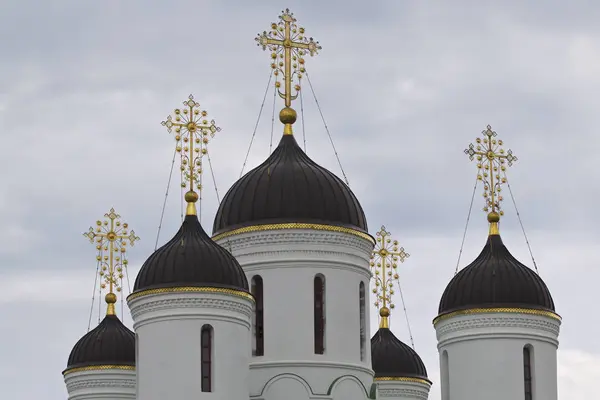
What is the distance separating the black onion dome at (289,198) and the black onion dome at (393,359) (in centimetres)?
620

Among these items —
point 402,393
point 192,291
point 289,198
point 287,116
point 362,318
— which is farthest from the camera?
point 402,393

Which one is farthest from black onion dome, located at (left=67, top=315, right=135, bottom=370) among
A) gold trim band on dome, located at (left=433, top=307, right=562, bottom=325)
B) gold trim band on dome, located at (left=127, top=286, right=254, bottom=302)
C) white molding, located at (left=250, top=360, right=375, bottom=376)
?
gold trim band on dome, located at (left=433, top=307, right=562, bottom=325)

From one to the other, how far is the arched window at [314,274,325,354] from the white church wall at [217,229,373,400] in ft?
0.38

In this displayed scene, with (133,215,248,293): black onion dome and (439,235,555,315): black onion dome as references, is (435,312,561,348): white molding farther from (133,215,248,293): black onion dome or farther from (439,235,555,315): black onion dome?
(133,215,248,293): black onion dome

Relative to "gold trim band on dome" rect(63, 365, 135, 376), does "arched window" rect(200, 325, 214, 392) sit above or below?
below

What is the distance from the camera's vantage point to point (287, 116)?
1649 inches

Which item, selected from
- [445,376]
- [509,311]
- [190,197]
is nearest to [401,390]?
[445,376]

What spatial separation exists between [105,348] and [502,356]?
955 cm

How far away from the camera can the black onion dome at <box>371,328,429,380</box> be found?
46.2 m

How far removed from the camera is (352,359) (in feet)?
131

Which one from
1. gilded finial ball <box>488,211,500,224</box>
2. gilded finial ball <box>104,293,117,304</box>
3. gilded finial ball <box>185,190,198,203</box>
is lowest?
gilded finial ball <box>185,190,198,203</box>

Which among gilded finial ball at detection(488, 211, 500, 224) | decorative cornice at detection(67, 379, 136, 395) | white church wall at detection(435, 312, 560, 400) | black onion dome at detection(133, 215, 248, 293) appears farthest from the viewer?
decorative cornice at detection(67, 379, 136, 395)

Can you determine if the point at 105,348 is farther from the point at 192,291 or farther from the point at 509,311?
the point at 509,311

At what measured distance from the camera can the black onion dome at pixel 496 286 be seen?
42.5 m
